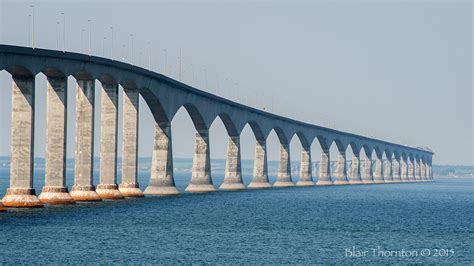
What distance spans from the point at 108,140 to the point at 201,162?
3307 centimetres

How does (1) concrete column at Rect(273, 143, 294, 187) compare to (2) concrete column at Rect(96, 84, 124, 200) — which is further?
(1) concrete column at Rect(273, 143, 294, 187)

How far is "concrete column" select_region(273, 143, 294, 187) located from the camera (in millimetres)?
181875

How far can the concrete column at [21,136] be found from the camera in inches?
3265

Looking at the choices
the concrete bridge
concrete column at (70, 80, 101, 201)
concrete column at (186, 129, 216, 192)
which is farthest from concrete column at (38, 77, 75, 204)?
concrete column at (186, 129, 216, 192)

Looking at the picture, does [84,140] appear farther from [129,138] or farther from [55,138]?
[129,138]

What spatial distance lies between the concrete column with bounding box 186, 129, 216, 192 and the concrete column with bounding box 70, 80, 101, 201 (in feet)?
126

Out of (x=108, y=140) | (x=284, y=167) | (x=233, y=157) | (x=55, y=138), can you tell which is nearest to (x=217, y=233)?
(x=55, y=138)

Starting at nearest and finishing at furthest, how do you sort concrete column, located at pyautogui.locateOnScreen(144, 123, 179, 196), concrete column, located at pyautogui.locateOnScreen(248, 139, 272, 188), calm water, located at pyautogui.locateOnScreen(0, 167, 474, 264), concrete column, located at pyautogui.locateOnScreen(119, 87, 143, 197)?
calm water, located at pyautogui.locateOnScreen(0, 167, 474, 264)
concrete column, located at pyautogui.locateOnScreen(119, 87, 143, 197)
concrete column, located at pyautogui.locateOnScreen(144, 123, 179, 196)
concrete column, located at pyautogui.locateOnScreen(248, 139, 272, 188)

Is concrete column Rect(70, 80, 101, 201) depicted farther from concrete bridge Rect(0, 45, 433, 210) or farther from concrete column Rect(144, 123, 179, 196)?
concrete column Rect(144, 123, 179, 196)

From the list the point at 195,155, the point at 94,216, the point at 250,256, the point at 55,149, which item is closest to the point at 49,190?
the point at 55,149

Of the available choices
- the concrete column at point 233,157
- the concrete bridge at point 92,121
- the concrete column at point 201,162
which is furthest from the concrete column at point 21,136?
the concrete column at point 233,157

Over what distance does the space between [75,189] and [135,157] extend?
1356cm

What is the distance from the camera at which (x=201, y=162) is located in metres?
136

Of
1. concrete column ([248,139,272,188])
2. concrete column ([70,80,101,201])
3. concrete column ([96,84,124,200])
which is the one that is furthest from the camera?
concrete column ([248,139,272,188])
